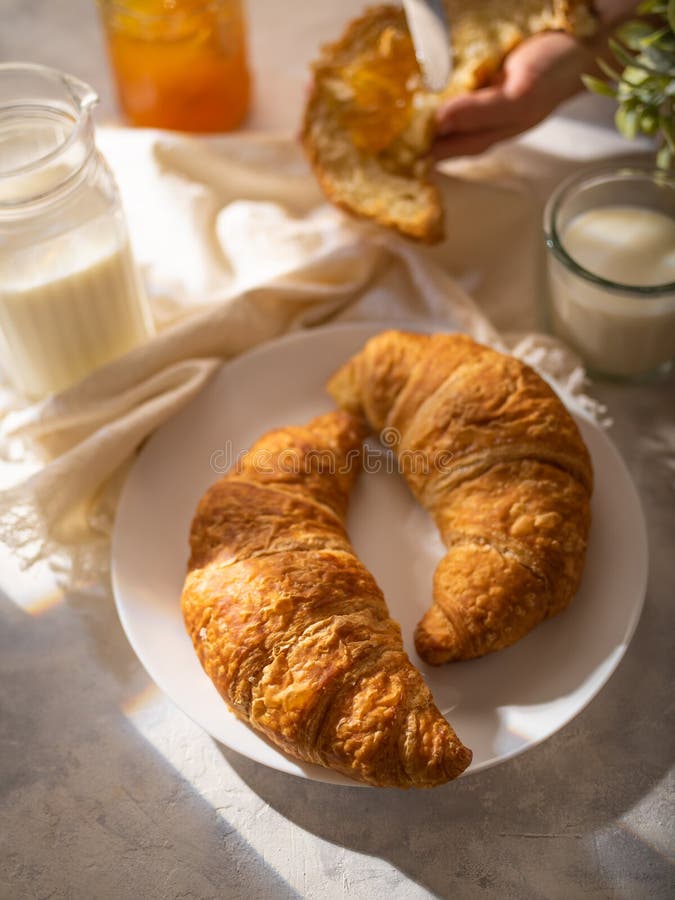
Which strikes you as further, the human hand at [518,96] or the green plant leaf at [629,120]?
the human hand at [518,96]

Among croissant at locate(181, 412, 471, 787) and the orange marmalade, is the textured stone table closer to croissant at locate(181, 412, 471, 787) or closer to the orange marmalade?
croissant at locate(181, 412, 471, 787)

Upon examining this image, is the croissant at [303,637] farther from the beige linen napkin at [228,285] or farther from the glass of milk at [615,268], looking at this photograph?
the glass of milk at [615,268]

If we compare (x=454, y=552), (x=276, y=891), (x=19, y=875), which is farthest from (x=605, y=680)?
(x=19, y=875)

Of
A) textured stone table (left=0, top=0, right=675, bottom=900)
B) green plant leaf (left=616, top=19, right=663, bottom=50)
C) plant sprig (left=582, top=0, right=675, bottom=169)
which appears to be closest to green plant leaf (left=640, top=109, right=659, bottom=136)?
plant sprig (left=582, top=0, right=675, bottom=169)

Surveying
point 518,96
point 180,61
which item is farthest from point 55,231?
point 518,96

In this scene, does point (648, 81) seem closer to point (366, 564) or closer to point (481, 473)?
point (481, 473)

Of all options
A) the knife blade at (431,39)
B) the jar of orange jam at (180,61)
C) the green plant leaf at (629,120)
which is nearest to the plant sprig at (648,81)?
the green plant leaf at (629,120)

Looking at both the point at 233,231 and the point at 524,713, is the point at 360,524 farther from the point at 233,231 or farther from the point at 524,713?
the point at 233,231
